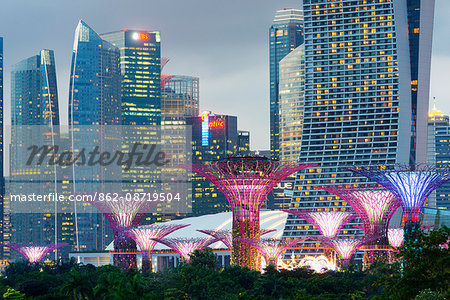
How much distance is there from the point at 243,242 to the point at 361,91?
81497 mm

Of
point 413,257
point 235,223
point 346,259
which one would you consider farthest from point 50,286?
point 413,257

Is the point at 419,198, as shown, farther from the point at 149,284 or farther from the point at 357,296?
the point at 149,284

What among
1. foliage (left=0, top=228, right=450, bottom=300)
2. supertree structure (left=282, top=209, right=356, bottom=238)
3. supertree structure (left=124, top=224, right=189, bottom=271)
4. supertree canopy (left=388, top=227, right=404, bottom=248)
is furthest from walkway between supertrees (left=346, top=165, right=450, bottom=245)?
supertree structure (left=124, top=224, right=189, bottom=271)

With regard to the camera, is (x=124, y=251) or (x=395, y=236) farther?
(x=395, y=236)

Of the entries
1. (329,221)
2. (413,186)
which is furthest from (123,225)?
(413,186)

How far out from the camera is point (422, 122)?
621 feet

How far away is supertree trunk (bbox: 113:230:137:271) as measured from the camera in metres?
133

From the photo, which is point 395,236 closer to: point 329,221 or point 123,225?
point 329,221

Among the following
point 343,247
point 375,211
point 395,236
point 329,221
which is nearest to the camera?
point 375,211

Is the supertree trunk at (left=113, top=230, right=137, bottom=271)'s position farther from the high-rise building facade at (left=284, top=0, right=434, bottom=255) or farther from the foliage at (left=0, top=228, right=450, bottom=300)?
the high-rise building facade at (left=284, top=0, right=434, bottom=255)

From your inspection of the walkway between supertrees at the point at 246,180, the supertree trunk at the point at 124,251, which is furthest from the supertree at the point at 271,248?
the supertree trunk at the point at 124,251

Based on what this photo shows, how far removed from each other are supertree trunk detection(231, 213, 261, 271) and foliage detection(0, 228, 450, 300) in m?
5.66

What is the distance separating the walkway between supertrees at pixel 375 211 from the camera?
408 feet

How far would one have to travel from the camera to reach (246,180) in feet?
388
